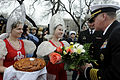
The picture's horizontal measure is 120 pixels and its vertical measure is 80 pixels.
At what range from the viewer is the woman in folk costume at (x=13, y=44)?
84.4 inches

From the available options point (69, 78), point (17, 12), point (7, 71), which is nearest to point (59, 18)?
point (17, 12)

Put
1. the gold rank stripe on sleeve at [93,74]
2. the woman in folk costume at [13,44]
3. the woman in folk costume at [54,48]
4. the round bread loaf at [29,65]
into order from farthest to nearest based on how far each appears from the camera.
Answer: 1. the woman in folk costume at [54,48]
2. the woman in folk costume at [13,44]
3. the round bread loaf at [29,65]
4. the gold rank stripe on sleeve at [93,74]

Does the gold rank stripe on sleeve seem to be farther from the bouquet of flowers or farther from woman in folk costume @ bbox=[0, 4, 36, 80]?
woman in folk costume @ bbox=[0, 4, 36, 80]

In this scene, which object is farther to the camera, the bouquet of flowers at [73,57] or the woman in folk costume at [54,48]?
the woman in folk costume at [54,48]

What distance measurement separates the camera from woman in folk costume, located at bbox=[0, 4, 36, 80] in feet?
7.03

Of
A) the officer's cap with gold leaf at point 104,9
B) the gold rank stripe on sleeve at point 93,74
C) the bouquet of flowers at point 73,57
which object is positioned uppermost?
the officer's cap with gold leaf at point 104,9

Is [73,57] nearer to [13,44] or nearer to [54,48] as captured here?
[54,48]

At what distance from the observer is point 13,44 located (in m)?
2.37

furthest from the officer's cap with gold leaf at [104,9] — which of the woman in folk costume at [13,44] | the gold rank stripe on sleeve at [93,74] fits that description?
the woman in folk costume at [13,44]

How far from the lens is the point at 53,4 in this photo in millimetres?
18750

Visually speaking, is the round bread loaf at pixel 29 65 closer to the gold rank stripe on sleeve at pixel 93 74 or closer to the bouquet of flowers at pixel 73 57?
the bouquet of flowers at pixel 73 57

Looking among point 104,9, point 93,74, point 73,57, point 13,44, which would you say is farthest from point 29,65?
point 104,9

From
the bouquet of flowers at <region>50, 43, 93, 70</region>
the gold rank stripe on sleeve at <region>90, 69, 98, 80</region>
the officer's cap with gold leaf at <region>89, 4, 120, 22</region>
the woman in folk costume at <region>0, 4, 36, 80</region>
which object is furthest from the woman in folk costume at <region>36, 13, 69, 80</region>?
the officer's cap with gold leaf at <region>89, 4, 120, 22</region>

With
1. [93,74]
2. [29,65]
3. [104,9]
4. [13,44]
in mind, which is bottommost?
[93,74]
